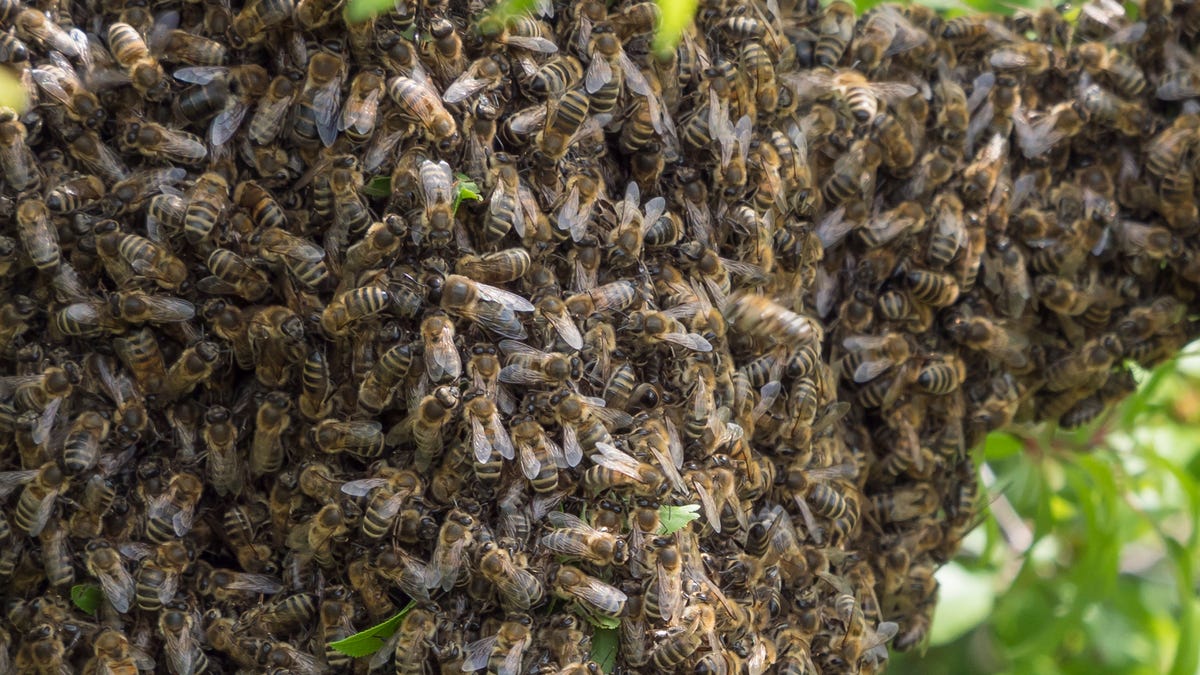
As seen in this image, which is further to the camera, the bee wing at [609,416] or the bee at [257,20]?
the bee wing at [609,416]

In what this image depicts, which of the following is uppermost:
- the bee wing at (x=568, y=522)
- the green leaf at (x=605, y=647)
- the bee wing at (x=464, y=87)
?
the bee wing at (x=464, y=87)

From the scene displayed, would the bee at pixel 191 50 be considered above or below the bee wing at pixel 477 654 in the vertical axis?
above

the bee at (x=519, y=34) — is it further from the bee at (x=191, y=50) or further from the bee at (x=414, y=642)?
the bee at (x=414, y=642)

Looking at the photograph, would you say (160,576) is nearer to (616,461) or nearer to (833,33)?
(616,461)

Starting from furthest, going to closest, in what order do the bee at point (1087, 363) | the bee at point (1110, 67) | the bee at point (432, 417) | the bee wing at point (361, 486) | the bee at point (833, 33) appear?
the bee at point (1087, 363)
the bee at point (1110, 67)
the bee at point (833, 33)
the bee wing at point (361, 486)
the bee at point (432, 417)

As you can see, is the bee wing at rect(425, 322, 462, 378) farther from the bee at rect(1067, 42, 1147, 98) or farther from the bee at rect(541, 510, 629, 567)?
the bee at rect(1067, 42, 1147, 98)

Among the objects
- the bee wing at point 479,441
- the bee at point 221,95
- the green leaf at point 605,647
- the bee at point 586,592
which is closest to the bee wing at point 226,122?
the bee at point 221,95

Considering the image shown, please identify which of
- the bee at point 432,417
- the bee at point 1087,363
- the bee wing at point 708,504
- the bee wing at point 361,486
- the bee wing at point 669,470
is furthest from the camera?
the bee at point 1087,363

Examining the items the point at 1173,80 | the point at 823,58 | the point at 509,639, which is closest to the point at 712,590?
the point at 509,639
